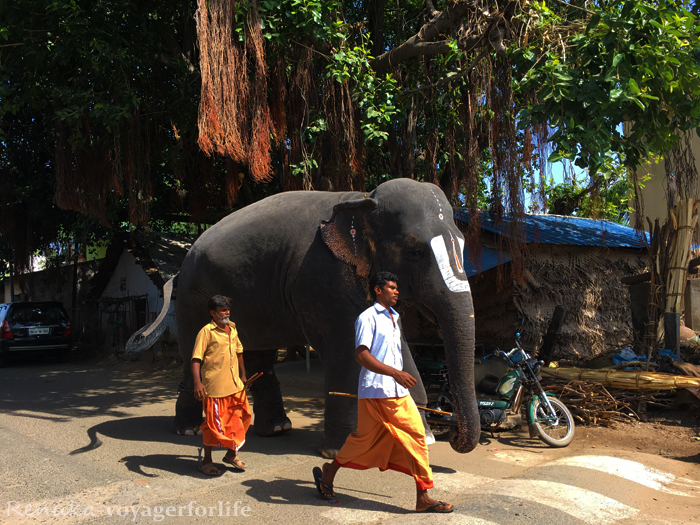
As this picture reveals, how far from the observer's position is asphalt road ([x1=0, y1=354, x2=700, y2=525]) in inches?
147

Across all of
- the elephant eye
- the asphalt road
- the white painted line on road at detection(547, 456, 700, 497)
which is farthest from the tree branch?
the white painted line on road at detection(547, 456, 700, 497)

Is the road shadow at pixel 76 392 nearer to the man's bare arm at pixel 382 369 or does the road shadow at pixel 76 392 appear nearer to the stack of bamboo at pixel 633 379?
the man's bare arm at pixel 382 369

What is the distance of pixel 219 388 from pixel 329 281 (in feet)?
4.29

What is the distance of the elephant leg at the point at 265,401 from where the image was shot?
237 inches

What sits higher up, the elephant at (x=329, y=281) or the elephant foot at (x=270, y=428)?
the elephant at (x=329, y=281)

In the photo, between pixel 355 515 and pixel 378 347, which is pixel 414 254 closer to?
pixel 378 347

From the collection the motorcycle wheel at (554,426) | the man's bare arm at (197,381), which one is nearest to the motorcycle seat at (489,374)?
the motorcycle wheel at (554,426)

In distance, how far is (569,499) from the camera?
396 cm

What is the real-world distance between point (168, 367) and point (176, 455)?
782cm

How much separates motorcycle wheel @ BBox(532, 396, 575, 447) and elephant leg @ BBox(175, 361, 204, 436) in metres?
3.59

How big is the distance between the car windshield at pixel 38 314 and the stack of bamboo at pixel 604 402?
43.3 ft

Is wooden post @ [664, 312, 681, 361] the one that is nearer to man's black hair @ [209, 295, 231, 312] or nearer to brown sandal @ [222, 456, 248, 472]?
brown sandal @ [222, 456, 248, 472]

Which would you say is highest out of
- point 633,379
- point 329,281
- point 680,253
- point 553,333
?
point 680,253

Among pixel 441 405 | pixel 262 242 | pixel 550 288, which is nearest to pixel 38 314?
pixel 262 242
